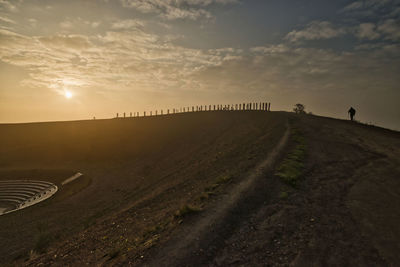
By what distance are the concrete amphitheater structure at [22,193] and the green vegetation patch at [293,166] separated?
4050 centimetres

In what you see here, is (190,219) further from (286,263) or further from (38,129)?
(38,129)

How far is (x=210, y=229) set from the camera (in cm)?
923

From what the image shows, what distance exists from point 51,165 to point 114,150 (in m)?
16.7

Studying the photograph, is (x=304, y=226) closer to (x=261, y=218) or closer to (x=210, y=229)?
(x=261, y=218)

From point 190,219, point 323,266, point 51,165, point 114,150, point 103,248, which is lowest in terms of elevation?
point 51,165

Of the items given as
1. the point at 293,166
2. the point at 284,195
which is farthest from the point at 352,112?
the point at 284,195

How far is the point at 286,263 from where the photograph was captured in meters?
6.96

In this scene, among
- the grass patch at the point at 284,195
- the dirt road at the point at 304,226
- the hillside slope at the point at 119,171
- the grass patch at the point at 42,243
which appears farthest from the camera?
the grass patch at the point at 42,243

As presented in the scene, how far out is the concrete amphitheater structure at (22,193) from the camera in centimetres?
3744

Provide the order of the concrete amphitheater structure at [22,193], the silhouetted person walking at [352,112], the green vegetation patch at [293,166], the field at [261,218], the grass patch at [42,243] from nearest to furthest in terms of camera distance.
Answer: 1. the field at [261,218]
2. the green vegetation patch at [293,166]
3. the grass patch at [42,243]
4. the concrete amphitheater structure at [22,193]
5. the silhouetted person walking at [352,112]

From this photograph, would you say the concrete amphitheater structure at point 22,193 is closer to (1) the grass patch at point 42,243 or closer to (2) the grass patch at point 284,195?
(1) the grass patch at point 42,243

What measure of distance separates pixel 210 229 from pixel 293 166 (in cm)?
978

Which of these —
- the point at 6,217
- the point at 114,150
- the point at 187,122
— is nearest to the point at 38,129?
the point at 114,150

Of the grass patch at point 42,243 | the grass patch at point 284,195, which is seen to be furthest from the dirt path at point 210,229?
the grass patch at point 42,243
